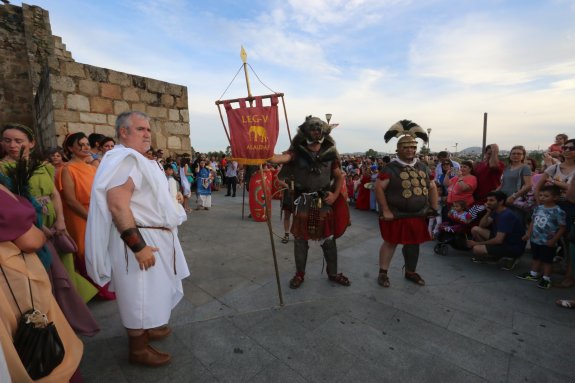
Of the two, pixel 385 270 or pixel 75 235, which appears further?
pixel 385 270

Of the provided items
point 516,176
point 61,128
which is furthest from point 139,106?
point 516,176

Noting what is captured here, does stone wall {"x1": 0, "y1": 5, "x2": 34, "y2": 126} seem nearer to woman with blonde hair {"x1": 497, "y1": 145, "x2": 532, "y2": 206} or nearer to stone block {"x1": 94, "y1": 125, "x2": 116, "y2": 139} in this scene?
stone block {"x1": 94, "y1": 125, "x2": 116, "y2": 139}

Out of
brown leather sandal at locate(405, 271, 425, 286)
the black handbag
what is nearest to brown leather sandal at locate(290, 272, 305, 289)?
brown leather sandal at locate(405, 271, 425, 286)

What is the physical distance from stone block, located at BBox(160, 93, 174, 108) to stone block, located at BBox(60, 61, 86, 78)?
5.47 feet

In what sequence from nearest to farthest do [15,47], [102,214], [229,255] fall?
[102,214]
[229,255]
[15,47]

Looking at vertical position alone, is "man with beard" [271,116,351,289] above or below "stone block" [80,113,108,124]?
below

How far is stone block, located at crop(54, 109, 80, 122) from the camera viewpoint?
18.5 feet

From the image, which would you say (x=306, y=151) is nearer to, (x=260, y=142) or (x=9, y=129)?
(x=260, y=142)

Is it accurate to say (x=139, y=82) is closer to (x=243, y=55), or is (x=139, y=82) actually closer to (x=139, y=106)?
(x=139, y=106)

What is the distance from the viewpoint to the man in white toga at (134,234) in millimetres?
1787

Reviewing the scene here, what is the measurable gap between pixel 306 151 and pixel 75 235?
261cm

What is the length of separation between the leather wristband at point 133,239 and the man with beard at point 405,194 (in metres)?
2.41

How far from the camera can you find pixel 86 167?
2.89 metres

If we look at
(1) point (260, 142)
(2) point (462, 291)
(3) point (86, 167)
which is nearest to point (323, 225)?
(1) point (260, 142)
